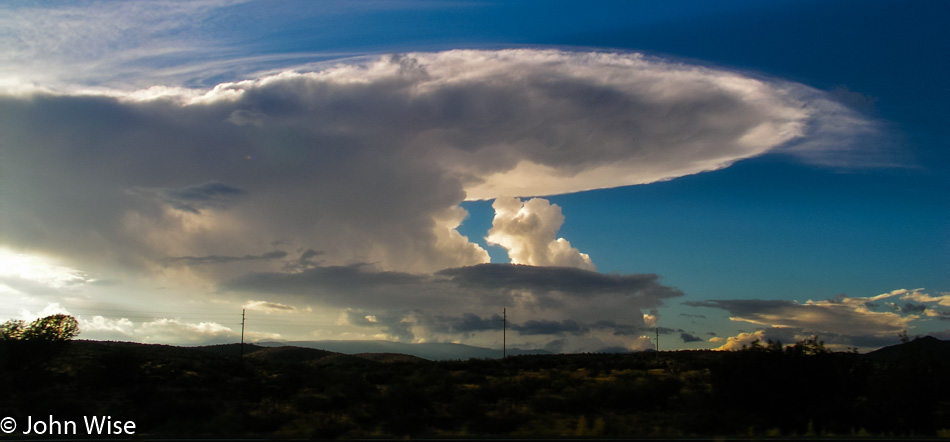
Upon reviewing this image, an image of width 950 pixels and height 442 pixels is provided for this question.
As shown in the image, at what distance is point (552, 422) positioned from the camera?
2642 centimetres

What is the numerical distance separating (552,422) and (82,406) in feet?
75.4

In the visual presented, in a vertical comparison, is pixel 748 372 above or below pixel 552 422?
above

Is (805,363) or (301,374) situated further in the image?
(301,374)

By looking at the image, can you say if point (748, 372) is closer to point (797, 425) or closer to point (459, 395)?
point (797, 425)

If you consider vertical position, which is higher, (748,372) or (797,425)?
(748,372)

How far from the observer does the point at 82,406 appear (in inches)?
1203

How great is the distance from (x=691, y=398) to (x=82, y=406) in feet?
97.7

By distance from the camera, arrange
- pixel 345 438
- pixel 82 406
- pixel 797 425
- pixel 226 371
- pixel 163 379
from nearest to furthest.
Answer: pixel 345 438, pixel 797 425, pixel 82 406, pixel 163 379, pixel 226 371

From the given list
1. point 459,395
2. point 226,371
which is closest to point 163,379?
point 226,371

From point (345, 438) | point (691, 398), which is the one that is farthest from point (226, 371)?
point (691, 398)

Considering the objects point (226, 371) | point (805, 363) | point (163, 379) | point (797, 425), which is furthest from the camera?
point (226, 371)

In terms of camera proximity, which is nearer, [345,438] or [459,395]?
[345,438]

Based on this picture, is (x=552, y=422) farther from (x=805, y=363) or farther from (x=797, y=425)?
(x=805, y=363)

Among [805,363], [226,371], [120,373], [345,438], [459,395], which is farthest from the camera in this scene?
[226,371]
